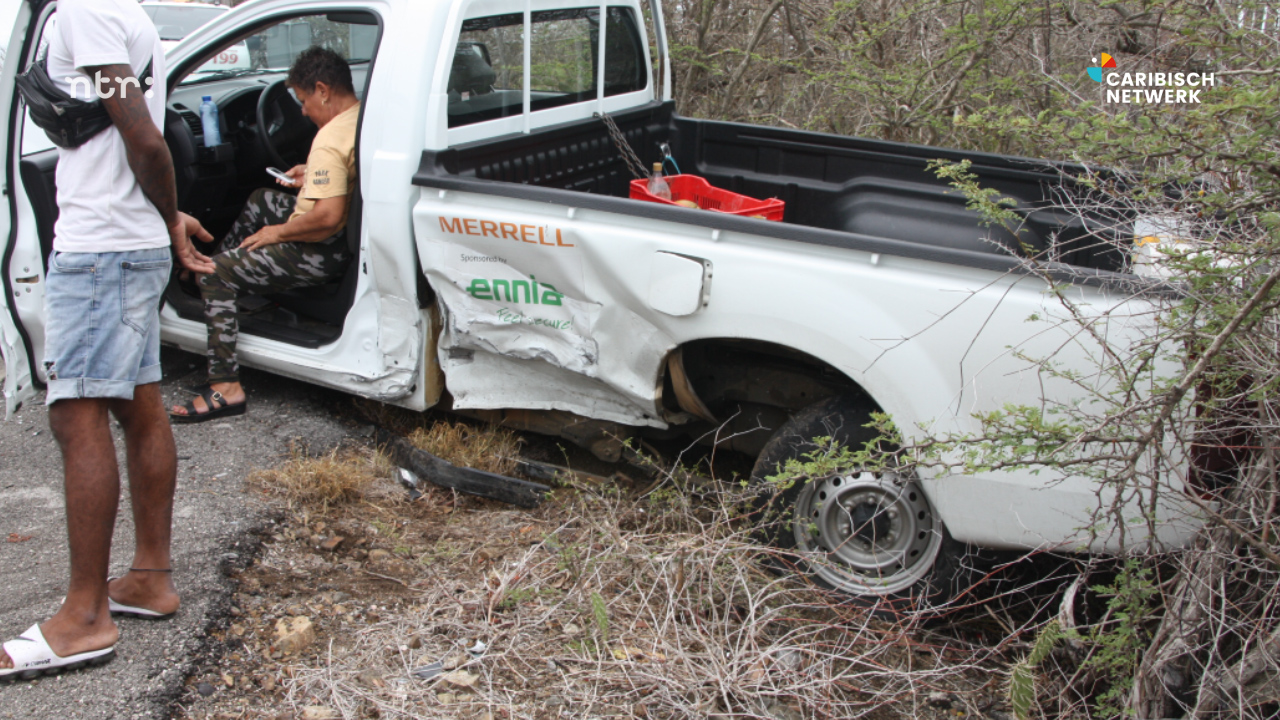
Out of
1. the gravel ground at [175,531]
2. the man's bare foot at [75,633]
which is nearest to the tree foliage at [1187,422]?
the gravel ground at [175,531]

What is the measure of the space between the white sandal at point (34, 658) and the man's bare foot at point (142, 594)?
207mm

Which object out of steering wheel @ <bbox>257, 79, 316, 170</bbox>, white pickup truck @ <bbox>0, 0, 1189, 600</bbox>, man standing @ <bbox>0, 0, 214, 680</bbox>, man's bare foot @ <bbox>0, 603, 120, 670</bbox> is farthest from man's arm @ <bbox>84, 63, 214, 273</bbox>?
steering wheel @ <bbox>257, 79, 316, 170</bbox>

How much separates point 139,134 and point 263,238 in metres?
1.40

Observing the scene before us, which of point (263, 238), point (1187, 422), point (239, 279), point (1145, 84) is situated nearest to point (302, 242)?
point (263, 238)

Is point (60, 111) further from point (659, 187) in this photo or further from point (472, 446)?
point (659, 187)

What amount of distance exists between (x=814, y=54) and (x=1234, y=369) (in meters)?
6.29

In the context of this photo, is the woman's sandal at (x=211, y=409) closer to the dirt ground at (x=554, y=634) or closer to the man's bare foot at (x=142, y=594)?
the dirt ground at (x=554, y=634)

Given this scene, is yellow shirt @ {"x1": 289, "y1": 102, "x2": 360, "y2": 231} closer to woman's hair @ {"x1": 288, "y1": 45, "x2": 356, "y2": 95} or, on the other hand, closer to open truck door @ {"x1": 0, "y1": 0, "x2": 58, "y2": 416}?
woman's hair @ {"x1": 288, "y1": 45, "x2": 356, "y2": 95}

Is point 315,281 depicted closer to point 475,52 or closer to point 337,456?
point 337,456

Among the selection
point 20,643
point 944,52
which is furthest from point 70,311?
point 944,52

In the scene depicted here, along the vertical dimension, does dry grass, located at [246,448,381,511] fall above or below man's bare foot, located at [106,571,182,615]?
below

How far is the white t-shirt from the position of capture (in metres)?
2.48

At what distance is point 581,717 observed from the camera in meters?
2.46

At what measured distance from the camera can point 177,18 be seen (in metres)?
8.39
